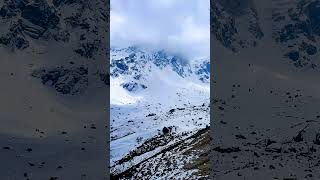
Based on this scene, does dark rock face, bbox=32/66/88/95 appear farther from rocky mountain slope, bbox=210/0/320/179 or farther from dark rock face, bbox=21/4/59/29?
rocky mountain slope, bbox=210/0/320/179

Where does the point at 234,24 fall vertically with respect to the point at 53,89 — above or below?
above

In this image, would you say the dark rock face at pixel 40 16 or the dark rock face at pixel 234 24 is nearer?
the dark rock face at pixel 234 24

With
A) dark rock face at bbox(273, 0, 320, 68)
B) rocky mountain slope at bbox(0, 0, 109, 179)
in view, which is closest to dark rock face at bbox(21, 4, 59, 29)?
rocky mountain slope at bbox(0, 0, 109, 179)

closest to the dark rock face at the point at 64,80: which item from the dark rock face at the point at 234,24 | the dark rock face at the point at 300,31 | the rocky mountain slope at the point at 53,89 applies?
the rocky mountain slope at the point at 53,89

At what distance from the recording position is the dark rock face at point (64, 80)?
Result: 42.1m

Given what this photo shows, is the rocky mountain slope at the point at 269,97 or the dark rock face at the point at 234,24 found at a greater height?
the dark rock face at the point at 234,24

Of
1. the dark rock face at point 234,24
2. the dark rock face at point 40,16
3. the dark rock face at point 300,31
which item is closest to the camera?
the dark rock face at point 234,24

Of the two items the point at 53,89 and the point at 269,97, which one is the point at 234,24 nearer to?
the point at 269,97

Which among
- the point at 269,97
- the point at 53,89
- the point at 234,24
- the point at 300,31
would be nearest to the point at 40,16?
the point at 53,89

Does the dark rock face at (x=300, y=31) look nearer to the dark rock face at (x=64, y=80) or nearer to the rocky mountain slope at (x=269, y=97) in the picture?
the rocky mountain slope at (x=269, y=97)

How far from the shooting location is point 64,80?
143ft

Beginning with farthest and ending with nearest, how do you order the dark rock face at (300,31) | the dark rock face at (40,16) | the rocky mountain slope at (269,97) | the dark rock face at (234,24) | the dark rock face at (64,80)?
1. the dark rock face at (40,16)
2. the dark rock face at (300,31)
3. the dark rock face at (234,24)
4. the dark rock face at (64,80)
5. the rocky mountain slope at (269,97)

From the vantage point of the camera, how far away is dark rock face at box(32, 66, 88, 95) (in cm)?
4212

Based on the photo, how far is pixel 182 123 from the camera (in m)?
42.2
